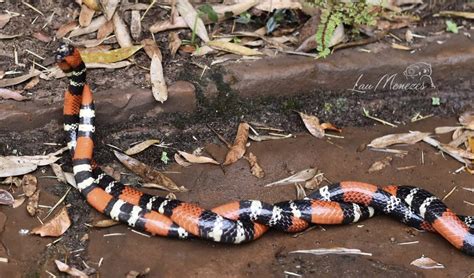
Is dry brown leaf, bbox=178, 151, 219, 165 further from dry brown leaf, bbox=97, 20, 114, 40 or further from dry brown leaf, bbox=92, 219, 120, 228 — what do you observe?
dry brown leaf, bbox=97, 20, 114, 40

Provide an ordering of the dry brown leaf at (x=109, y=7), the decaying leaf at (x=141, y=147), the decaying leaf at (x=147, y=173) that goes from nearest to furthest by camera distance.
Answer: the decaying leaf at (x=147, y=173)
the decaying leaf at (x=141, y=147)
the dry brown leaf at (x=109, y=7)

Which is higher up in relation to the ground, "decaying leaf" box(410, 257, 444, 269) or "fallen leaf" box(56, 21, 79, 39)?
"fallen leaf" box(56, 21, 79, 39)

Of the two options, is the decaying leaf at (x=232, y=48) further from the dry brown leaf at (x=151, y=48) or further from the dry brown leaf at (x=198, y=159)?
the dry brown leaf at (x=198, y=159)

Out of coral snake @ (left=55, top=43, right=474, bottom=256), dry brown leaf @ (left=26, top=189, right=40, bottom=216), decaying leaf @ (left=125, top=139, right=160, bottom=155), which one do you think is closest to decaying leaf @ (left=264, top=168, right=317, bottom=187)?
coral snake @ (left=55, top=43, right=474, bottom=256)

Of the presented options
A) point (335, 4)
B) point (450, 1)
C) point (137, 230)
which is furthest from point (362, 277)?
point (450, 1)

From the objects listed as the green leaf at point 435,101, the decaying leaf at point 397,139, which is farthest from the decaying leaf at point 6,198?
the green leaf at point 435,101
